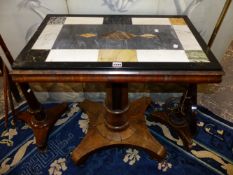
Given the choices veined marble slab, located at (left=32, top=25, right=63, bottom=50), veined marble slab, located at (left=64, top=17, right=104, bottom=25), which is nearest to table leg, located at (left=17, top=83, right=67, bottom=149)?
veined marble slab, located at (left=32, top=25, right=63, bottom=50)

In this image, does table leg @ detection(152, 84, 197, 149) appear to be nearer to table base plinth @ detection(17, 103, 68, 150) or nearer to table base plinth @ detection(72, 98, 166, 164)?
table base plinth @ detection(72, 98, 166, 164)

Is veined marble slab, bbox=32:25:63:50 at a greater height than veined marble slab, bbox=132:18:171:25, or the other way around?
veined marble slab, bbox=32:25:63:50

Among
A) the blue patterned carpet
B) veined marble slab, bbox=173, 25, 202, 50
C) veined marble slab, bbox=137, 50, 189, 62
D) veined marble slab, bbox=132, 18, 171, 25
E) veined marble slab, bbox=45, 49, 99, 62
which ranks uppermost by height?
veined marble slab, bbox=45, 49, 99, 62

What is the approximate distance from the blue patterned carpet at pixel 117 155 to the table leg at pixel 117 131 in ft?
0.30

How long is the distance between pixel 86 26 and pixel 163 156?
0.96 m

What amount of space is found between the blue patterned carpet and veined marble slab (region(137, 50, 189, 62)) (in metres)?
0.79

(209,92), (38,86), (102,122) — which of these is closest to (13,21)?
(38,86)

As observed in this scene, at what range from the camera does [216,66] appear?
84 cm

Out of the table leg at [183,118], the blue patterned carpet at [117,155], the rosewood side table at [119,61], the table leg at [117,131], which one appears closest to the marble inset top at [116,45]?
the rosewood side table at [119,61]

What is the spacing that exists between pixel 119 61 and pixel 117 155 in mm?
804

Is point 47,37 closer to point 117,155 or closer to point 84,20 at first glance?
point 84,20

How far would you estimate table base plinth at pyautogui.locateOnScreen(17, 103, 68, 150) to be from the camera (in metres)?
1.42

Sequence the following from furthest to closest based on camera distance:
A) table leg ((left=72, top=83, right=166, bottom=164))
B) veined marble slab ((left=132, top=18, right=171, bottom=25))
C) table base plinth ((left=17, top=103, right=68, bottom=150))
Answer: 1. table base plinth ((left=17, top=103, right=68, bottom=150))
2. table leg ((left=72, top=83, right=166, bottom=164))
3. veined marble slab ((left=132, top=18, right=171, bottom=25))

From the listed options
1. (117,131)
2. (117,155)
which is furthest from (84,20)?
(117,155)
